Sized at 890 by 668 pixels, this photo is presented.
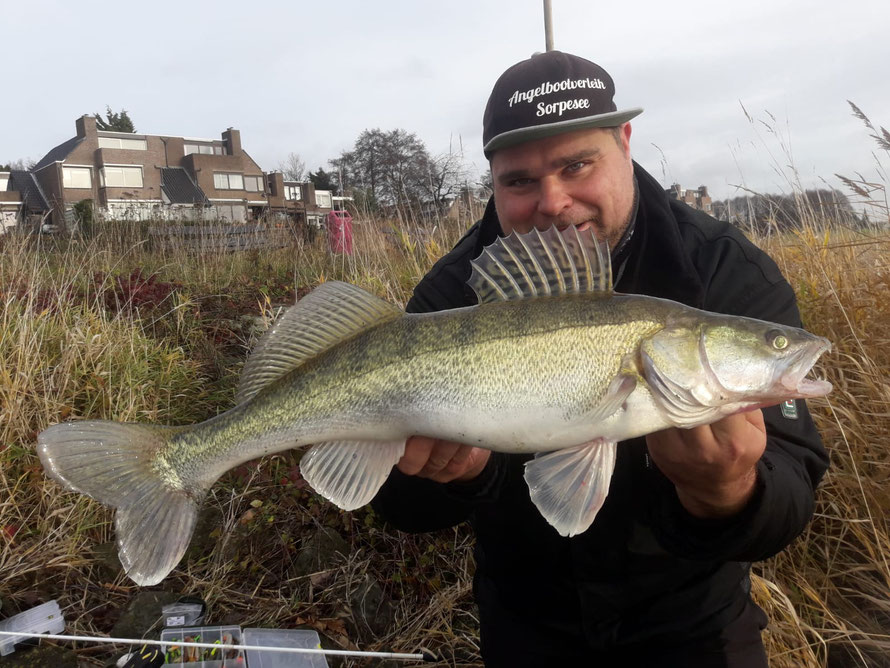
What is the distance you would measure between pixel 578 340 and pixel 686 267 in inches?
33.5

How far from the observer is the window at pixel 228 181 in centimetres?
5281

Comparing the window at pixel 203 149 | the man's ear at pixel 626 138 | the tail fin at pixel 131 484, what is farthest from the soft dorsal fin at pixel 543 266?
the window at pixel 203 149

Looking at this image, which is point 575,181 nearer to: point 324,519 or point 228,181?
point 324,519

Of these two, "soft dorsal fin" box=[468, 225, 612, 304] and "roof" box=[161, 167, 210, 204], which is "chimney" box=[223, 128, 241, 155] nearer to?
"roof" box=[161, 167, 210, 204]

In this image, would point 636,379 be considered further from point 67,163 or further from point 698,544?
point 67,163

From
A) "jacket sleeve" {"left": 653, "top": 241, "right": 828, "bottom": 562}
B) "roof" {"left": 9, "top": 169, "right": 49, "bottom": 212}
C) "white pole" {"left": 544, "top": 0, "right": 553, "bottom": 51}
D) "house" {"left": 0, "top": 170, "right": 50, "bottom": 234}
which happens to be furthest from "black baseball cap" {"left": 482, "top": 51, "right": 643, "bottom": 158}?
"roof" {"left": 9, "top": 169, "right": 49, "bottom": 212}

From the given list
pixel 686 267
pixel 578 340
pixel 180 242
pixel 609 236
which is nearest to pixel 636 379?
pixel 578 340

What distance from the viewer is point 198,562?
375 centimetres

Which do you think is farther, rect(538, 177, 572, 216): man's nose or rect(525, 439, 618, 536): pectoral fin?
rect(538, 177, 572, 216): man's nose

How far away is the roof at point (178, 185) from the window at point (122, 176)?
199cm

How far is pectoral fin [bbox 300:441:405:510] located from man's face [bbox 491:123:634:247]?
1.25 metres

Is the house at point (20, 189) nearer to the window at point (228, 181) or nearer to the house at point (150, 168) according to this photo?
the house at point (150, 168)

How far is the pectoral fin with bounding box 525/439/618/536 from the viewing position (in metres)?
1.73

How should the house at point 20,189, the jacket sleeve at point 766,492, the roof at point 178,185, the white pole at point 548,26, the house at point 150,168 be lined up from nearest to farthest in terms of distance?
1. the jacket sleeve at point 766,492
2. the white pole at point 548,26
3. the house at point 20,189
4. the house at point 150,168
5. the roof at point 178,185
